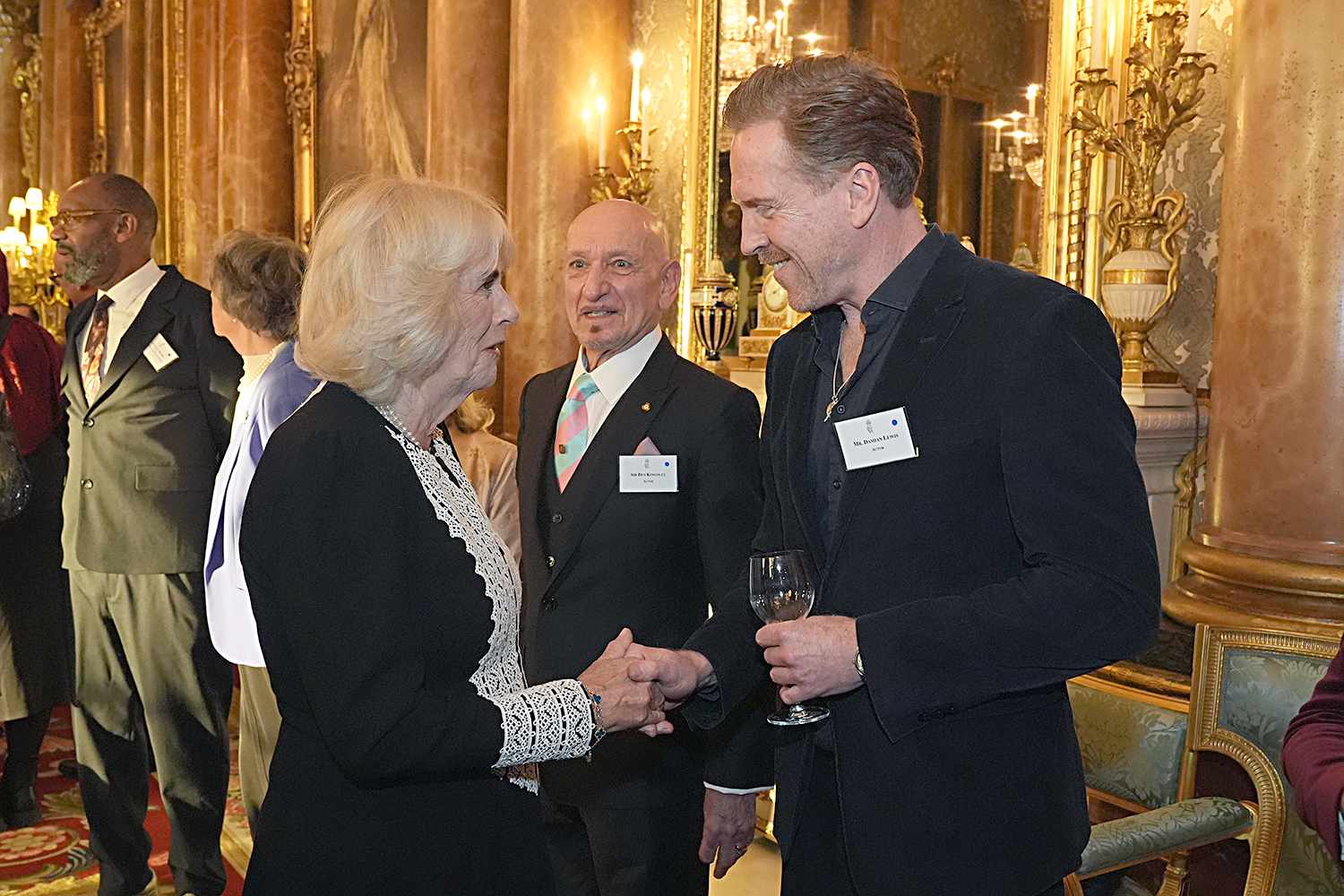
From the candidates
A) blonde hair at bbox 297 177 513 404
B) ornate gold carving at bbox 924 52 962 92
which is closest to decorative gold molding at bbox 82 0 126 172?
ornate gold carving at bbox 924 52 962 92

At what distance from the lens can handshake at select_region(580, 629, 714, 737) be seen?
191 cm

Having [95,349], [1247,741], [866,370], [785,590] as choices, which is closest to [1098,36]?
[1247,741]

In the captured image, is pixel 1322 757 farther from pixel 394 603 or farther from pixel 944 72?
pixel 944 72

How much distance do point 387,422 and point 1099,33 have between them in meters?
2.76

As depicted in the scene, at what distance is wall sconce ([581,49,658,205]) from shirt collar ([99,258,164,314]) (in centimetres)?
211

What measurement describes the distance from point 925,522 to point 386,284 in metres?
0.81

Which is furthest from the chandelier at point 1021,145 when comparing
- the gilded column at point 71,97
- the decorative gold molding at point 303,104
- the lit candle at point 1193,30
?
the gilded column at point 71,97

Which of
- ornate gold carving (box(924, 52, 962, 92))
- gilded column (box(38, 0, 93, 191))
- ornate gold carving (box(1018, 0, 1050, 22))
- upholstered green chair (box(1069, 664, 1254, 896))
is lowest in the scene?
upholstered green chair (box(1069, 664, 1254, 896))

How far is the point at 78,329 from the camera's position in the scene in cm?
389

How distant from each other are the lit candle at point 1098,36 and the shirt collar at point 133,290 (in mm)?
2856

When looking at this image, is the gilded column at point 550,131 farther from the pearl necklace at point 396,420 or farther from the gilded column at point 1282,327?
the pearl necklace at point 396,420

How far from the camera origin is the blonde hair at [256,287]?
3.42 m

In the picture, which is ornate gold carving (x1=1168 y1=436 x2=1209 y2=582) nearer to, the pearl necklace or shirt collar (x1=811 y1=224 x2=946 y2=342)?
shirt collar (x1=811 y1=224 x2=946 y2=342)

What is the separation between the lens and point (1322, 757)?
5.57 feet
